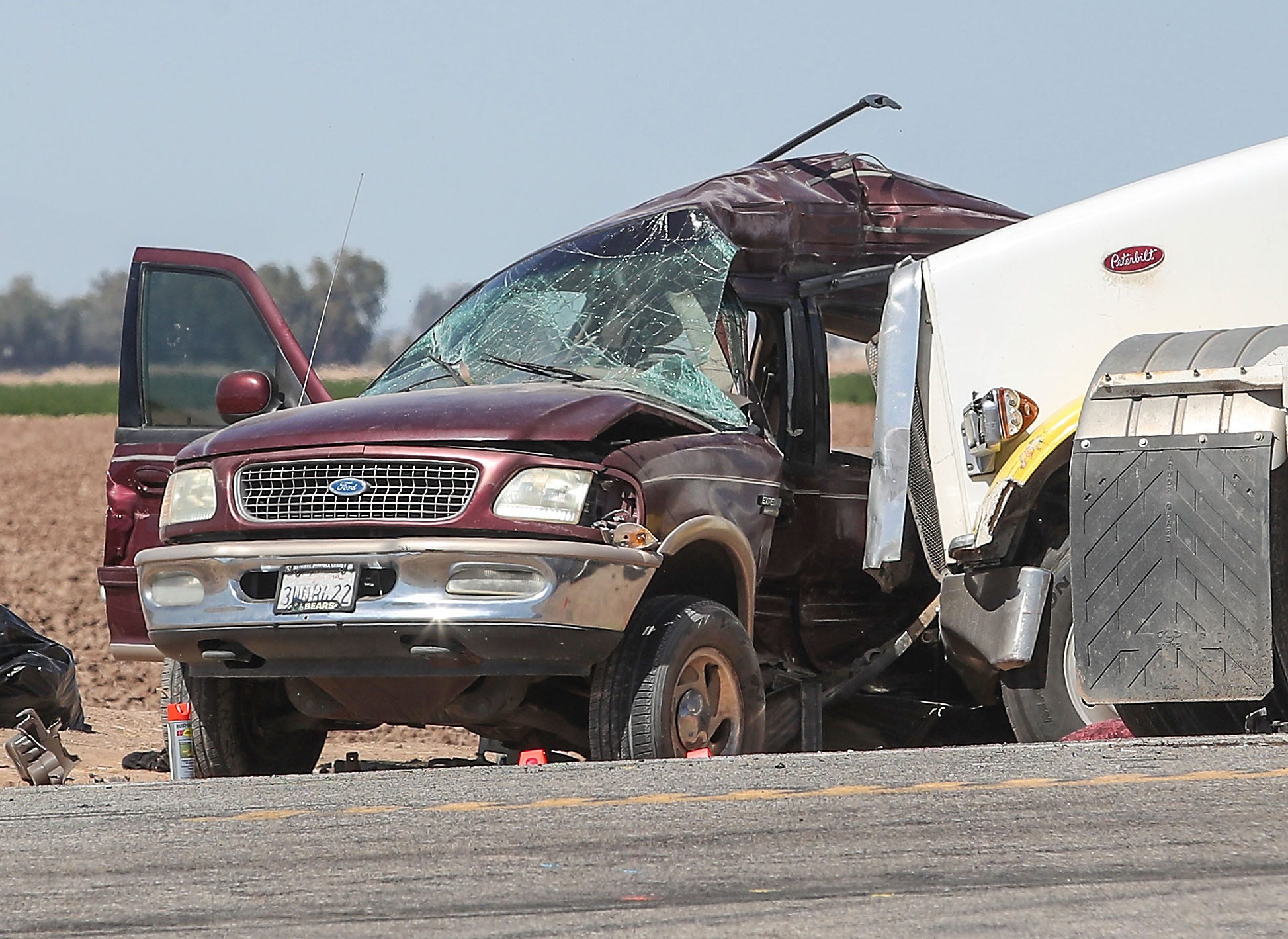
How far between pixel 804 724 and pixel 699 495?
131 cm

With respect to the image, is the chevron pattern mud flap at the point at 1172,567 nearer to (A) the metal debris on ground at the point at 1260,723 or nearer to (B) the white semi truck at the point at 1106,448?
(B) the white semi truck at the point at 1106,448

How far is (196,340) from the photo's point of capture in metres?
8.36

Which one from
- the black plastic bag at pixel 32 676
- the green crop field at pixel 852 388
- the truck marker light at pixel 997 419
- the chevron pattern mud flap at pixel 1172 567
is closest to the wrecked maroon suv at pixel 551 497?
the green crop field at pixel 852 388

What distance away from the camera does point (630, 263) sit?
779 centimetres

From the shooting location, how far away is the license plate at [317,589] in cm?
622

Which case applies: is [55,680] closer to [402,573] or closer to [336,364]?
[336,364]

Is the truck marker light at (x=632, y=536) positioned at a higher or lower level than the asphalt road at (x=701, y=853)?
higher

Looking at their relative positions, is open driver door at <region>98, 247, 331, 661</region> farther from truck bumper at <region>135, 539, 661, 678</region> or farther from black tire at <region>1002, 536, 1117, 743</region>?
black tire at <region>1002, 536, 1117, 743</region>

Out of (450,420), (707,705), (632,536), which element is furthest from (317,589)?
(707,705)

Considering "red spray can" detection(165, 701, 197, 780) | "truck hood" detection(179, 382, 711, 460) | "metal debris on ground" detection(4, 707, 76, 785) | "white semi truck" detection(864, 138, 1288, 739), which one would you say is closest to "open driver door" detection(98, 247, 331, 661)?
"metal debris on ground" detection(4, 707, 76, 785)

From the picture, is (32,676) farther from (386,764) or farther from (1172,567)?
(1172,567)

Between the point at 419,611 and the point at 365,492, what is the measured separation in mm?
486

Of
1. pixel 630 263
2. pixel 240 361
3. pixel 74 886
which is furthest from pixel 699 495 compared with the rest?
pixel 74 886

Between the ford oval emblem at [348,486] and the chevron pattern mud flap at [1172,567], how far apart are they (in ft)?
7.49
